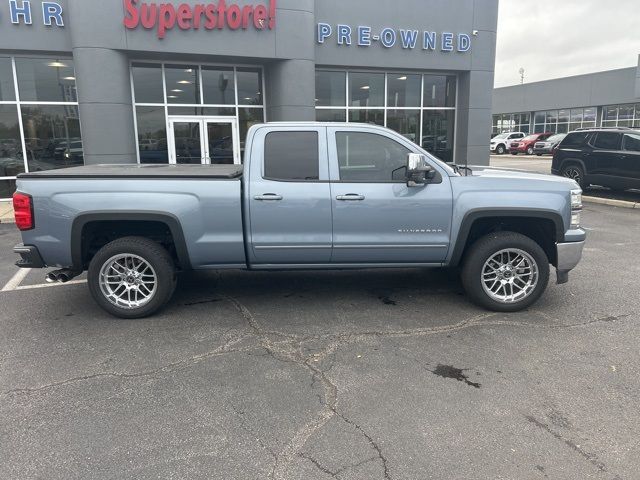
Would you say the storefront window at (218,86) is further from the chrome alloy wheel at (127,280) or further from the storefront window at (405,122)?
the chrome alloy wheel at (127,280)

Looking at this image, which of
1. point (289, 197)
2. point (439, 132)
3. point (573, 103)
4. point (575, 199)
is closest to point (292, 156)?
point (289, 197)

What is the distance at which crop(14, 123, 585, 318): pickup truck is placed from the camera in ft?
15.8

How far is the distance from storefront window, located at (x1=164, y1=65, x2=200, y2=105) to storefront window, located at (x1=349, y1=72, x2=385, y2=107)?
4807 millimetres

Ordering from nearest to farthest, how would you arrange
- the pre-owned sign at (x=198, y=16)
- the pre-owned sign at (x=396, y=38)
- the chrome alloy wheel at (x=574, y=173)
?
the pre-owned sign at (x=198, y=16) → the chrome alloy wheel at (x=574, y=173) → the pre-owned sign at (x=396, y=38)

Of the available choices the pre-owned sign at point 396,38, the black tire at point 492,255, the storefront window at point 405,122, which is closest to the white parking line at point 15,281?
the black tire at point 492,255

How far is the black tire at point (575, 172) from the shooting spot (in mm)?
13966

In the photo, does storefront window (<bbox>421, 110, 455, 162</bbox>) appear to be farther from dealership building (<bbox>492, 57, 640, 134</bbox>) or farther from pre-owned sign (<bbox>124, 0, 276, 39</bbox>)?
dealership building (<bbox>492, 57, 640, 134</bbox>)

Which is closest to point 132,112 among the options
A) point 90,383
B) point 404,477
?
point 90,383

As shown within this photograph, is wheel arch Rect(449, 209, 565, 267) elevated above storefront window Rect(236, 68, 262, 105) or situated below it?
below

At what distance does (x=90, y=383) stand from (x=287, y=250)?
2.16 metres

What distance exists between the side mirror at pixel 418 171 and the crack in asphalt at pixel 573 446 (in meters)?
2.37

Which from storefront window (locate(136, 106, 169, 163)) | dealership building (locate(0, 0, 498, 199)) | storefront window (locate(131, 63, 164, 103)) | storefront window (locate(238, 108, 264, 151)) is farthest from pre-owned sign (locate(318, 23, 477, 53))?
storefront window (locate(136, 106, 169, 163))

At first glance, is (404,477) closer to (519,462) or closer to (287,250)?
(519,462)

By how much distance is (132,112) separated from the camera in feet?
45.3
